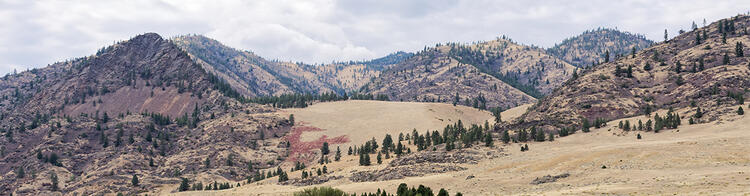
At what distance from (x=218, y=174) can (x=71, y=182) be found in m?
47.1

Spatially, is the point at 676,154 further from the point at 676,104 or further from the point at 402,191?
the point at 676,104

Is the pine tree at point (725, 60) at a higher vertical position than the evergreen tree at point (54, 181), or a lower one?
higher

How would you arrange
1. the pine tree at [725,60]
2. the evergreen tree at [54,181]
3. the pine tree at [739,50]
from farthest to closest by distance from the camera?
the pine tree at [739,50]
the evergreen tree at [54,181]
the pine tree at [725,60]

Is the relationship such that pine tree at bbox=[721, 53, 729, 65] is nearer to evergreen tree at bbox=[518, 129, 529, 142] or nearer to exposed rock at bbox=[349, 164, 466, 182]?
evergreen tree at bbox=[518, 129, 529, 142]

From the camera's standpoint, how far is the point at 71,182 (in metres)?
191

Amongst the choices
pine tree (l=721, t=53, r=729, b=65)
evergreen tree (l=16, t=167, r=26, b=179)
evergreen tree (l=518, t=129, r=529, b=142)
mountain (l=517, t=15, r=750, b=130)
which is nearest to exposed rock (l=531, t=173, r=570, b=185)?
evergreen tree (l=518, t=129, r=529, b=142)

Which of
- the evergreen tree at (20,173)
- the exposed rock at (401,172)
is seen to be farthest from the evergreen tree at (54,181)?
the exposed rock at (401,172)

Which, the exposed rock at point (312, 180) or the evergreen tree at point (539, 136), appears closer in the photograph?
the exposed rock at point (312, 180)

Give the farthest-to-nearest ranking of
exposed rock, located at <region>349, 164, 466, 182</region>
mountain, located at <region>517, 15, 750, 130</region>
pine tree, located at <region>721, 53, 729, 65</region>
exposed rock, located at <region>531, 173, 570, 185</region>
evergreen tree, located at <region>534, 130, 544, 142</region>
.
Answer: pine tree, located at <region>721, 53, 729, 65</region>
mountain, located at <region>517, 15, 750, 130</region>
evergreen tree, located at <region>534, 130, 544, 142</region>
exposed rock, located at <region>349, 164, 466, 182</region>
exposed rock, located at <region>531, 173, 570, 185</region>

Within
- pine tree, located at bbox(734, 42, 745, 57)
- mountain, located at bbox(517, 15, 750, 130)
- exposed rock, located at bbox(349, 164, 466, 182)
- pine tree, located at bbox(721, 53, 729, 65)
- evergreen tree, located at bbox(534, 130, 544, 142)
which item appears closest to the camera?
exposed rock, located at bbox(349, 164, 466, 182)

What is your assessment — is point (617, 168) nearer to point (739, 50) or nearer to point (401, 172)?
point (401, 172)

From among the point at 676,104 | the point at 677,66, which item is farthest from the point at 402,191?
the point at 677,66

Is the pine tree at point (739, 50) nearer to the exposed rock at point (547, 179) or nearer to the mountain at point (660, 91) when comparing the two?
the mountain at point (660, 91)

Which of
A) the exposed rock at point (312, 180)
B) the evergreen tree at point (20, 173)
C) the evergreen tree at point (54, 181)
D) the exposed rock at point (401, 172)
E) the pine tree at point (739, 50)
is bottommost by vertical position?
the evergreen tree at point (54, 181)
